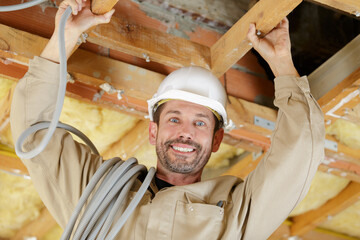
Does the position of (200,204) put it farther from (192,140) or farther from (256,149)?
(256,149)

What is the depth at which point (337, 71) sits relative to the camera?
92.0 inches

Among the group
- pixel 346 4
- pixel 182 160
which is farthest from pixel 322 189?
pixel 346 4

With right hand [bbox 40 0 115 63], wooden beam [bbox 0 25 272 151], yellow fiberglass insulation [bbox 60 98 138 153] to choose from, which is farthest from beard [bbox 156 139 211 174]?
yellow fiberglass insulation [bbox 60 98 138 153]

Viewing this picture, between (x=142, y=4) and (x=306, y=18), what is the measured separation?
35.9 inches

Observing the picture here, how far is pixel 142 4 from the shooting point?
2432 mm

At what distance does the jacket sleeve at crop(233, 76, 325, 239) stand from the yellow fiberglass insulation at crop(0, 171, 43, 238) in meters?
1.58

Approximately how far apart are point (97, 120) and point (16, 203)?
2.72 ft

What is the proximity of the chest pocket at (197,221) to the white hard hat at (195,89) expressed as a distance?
0.44 meters

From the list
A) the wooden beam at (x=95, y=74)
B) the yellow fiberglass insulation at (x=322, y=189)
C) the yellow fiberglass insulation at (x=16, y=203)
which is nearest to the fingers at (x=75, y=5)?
A: the wooden beam at (x=95, y=74)

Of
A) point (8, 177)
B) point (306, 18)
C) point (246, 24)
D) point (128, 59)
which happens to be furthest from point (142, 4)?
point (8, 177)

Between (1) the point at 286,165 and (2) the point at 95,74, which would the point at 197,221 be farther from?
(2) the point at 95,74


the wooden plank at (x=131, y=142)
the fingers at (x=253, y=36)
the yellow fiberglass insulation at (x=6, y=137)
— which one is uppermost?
the fingers at (x=253, y=36)

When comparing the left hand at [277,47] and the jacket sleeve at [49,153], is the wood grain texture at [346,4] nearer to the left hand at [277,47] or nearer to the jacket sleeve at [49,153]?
the left hand at [277,47]

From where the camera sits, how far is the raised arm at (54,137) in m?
1.87
